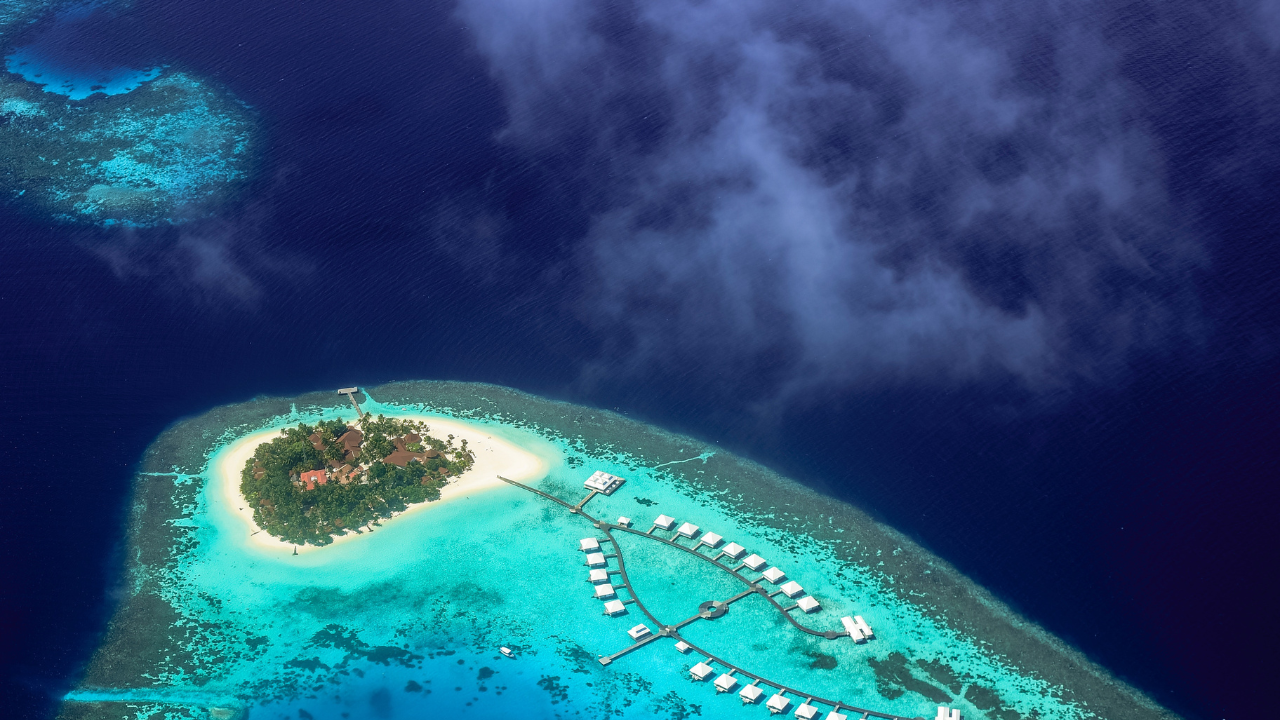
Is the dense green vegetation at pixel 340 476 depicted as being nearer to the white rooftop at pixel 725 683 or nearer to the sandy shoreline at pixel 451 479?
the sandy shoreline at pixel 451 479

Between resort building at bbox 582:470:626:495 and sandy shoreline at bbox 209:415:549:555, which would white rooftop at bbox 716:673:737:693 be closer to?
resort building at bbox 582:470:626:495

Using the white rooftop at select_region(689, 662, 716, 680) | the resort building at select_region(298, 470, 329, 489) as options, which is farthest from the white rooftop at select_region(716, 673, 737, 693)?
the resort building at select_region(298, 470, 329, 489)

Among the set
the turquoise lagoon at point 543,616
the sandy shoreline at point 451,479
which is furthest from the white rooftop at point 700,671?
the sandy shoreline at point 451,479

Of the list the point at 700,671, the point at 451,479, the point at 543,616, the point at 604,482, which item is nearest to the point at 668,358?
the point at 604,482

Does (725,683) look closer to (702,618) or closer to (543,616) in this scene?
(702,618)

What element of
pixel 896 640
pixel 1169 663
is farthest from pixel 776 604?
pixel 1169 663

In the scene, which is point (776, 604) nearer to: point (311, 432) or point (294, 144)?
point (311, 432)
